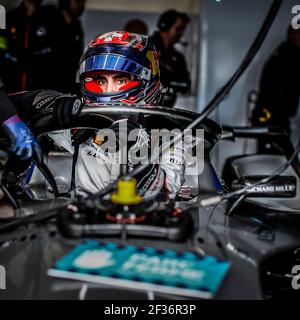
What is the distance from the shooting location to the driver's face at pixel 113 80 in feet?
7.50

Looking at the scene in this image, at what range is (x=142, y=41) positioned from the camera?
2.38m

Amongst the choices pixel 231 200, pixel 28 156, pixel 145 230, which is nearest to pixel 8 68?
pixel 28 156

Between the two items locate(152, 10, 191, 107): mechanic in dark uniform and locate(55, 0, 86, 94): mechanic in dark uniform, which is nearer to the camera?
locate(55, 0, 86, 94): mechanic in dark uniform

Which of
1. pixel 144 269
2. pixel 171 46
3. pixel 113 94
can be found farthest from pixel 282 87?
pixel 144 269

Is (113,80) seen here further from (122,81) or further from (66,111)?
(66,111)

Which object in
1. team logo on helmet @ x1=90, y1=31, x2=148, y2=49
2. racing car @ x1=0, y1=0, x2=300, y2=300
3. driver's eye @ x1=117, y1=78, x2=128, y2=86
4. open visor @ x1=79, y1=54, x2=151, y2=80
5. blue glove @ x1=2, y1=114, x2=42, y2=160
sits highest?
team logo on helmet @ x1=90, y1=31, x2=148, y2=49

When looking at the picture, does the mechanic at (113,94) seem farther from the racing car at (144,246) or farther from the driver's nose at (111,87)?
the racing car at (144,246)

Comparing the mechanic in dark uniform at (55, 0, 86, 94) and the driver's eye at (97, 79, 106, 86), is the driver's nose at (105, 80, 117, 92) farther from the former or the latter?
the mechanic in dark uniform at (55, 0, 86, 94)

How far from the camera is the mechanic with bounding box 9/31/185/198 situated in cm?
201

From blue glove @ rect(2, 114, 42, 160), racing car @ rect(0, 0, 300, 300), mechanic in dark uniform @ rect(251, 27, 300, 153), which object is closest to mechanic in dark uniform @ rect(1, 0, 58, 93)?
mechanic in dark uniform @ rect(251, 27, 300, 153)

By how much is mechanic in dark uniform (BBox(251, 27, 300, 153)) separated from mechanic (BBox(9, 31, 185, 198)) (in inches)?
Result: 80.5

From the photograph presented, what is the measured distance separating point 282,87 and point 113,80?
2.45 metres

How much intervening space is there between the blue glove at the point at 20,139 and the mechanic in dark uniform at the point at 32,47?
190cm
